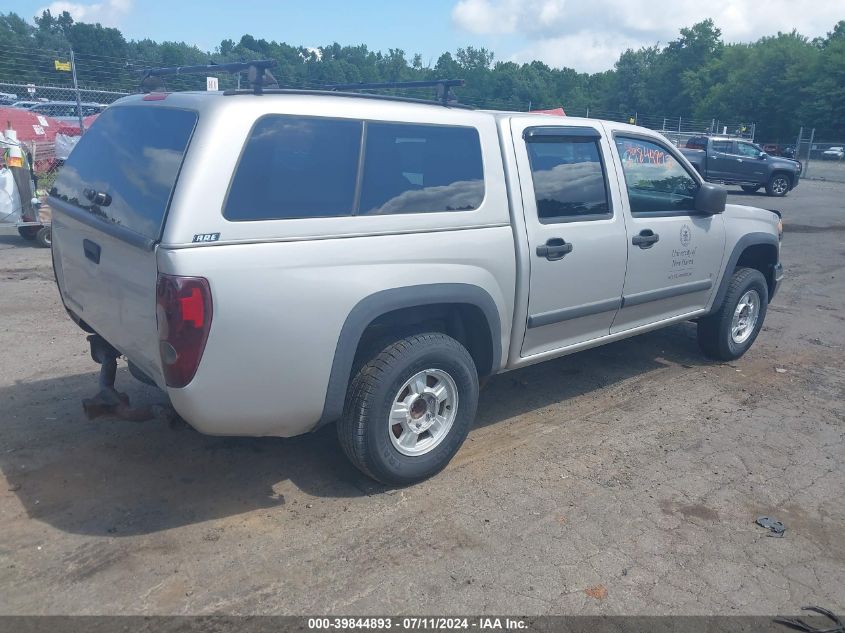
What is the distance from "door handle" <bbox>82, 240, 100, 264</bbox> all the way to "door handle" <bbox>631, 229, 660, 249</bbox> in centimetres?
329

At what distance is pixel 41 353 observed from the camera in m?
5.67

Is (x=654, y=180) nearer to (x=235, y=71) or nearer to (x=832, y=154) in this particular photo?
(x=235, y=71)

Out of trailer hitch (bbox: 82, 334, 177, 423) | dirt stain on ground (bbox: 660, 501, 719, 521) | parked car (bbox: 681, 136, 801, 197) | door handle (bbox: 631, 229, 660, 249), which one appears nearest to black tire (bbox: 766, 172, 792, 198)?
parked car (bbox: 681, 136, 801, 197)

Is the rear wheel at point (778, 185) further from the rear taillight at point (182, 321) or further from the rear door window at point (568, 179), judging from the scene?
the rear taillight at point (182, 321)

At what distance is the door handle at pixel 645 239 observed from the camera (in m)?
4.85

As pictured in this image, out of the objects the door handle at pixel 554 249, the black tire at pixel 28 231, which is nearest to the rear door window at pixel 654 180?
the door handle at pixel 554 249

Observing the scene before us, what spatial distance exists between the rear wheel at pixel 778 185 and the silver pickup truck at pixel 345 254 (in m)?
20.5

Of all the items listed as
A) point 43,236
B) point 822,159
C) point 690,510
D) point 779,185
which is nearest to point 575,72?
point 822,159

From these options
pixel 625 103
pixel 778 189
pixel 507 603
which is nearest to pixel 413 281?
pixel 507 603

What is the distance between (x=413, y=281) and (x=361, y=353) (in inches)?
18.6

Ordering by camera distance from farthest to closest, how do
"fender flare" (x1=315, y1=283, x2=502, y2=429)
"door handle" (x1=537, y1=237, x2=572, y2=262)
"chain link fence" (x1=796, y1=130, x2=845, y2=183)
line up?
"chain link fence" (x1=796, y1=130, x2=845, y2=183)
"door handle" (x1=537, y1=237, x2=572, y2=262)
"fender flare" (x1=315, y1=283, x2=502, y2=429)

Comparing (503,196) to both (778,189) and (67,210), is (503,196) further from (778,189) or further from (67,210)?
(778,189)

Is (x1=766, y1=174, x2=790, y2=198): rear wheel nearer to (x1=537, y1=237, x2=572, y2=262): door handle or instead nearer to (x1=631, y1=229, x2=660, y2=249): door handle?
(x1=631, y1=229, x2=660, y2=249): door handle

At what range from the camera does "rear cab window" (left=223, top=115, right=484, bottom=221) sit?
319 centimetres
